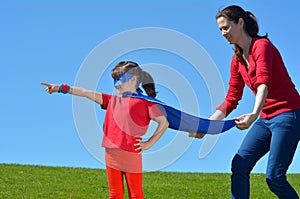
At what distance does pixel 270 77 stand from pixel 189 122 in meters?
1.39

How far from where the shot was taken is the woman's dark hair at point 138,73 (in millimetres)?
6375

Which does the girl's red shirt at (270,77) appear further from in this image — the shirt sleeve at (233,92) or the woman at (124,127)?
the woman at (124,127)

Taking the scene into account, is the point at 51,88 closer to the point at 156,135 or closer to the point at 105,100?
the point at 105,100

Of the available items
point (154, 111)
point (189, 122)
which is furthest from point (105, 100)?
point (189, 122)

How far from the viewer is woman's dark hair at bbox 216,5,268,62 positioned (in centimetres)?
568

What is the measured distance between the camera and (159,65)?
6.68 m

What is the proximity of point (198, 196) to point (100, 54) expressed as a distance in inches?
213

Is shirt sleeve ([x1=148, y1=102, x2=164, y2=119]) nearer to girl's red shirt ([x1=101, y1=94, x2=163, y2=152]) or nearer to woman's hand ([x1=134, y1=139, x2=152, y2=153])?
girl's red shirt ([x1=101, y1=94, x2=163, y2=152])

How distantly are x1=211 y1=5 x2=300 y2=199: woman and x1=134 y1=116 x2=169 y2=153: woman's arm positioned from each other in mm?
916

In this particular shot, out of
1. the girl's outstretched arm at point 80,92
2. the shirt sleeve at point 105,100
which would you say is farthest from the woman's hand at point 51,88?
the shirt sleeve at point 105,100

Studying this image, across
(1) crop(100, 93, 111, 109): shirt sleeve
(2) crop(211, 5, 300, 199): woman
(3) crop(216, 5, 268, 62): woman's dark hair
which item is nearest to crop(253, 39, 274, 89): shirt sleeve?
(2) crop(211, 5, 300, 199): woman

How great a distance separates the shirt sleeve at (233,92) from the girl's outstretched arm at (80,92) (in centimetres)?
142

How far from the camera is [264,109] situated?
19.1ft

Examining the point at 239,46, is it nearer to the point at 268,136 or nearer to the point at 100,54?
the point at 268,136
